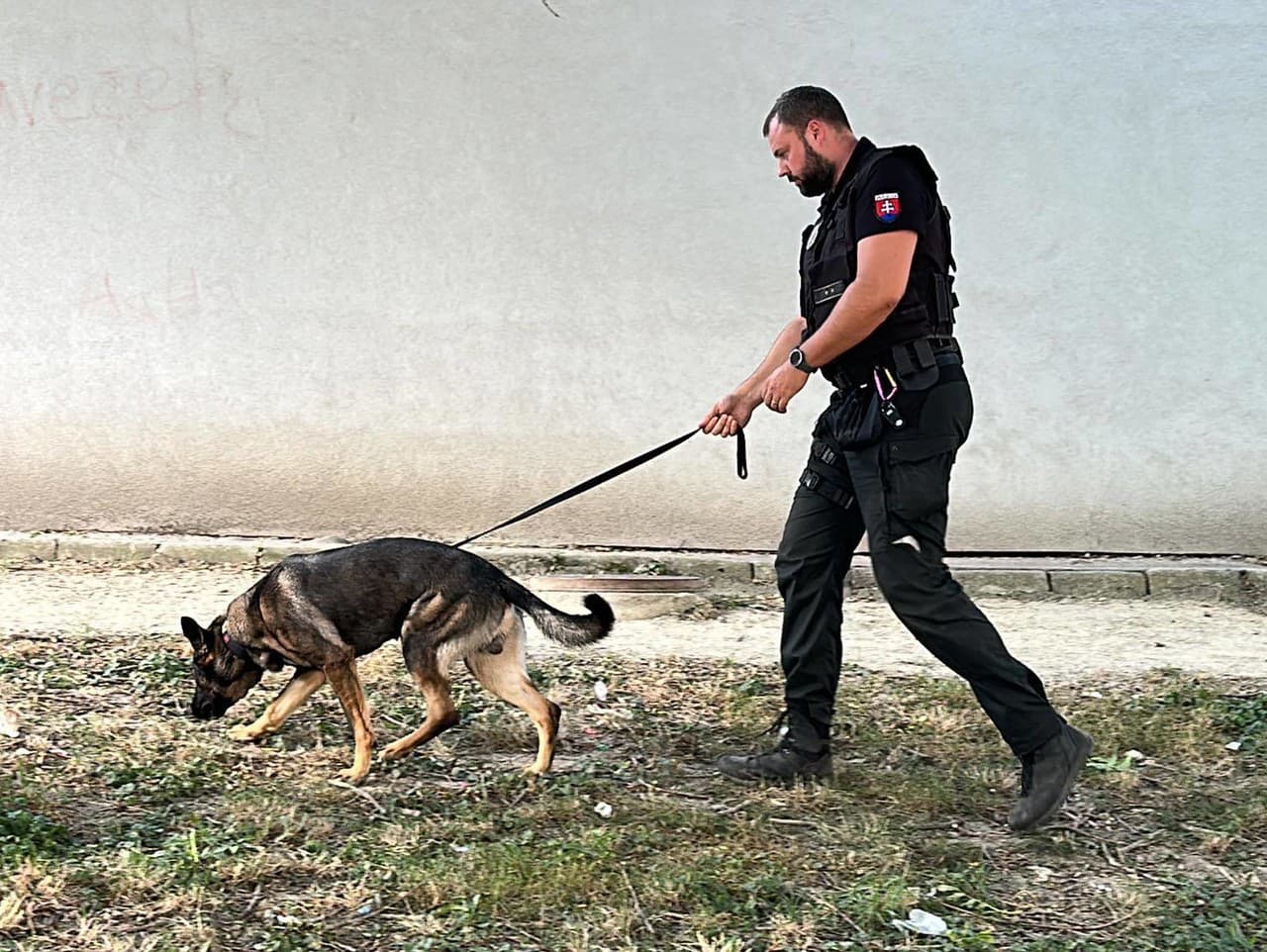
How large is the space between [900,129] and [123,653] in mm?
4636

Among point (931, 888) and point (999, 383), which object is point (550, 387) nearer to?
point (999, 383)

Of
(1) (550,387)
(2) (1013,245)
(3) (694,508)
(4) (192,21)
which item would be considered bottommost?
(3) (694,508)

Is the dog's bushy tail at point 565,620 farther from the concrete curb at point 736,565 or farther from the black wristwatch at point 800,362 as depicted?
the concrete curb at point 736,565

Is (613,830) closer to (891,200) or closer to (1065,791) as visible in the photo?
(1065,791)

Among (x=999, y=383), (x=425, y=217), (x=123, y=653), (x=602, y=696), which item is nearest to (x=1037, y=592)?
(x=999, y=383)

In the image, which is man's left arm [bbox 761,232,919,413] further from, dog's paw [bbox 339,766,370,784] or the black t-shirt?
dog's paw [bbox 339,766,370,784]

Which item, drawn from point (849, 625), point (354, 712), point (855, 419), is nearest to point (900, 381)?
point (855, 419)

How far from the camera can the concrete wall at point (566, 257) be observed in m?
7.86

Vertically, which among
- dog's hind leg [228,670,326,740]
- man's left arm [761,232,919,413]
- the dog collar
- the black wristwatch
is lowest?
dog's hind leg [228,670,326,740]

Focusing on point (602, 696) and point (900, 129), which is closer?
point (602, 696)

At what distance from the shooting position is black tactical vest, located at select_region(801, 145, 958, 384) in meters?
4.36

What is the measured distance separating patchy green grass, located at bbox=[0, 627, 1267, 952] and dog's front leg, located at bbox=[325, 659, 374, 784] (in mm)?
93

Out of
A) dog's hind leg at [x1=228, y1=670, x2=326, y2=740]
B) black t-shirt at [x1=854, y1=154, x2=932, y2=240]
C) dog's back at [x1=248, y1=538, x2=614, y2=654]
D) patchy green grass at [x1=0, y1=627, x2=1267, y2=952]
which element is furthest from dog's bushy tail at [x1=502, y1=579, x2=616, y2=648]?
black t-shirt at [x1=854, y1=154, x2=932, y2=240]

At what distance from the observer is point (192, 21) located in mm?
7957
